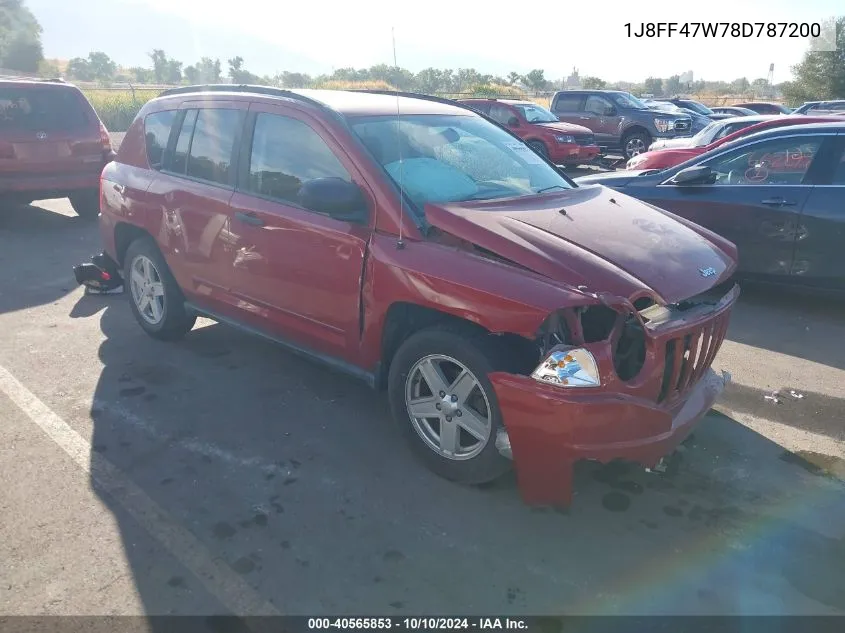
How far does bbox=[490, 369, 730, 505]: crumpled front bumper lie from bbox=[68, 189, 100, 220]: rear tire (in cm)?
881

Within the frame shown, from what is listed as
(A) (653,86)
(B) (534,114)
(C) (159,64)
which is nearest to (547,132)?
(B) (534,114)

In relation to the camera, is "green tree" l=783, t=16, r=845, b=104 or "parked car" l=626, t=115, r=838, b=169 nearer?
"parked car" l=626, t=115, r=838, b=169

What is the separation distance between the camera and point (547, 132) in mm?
15555

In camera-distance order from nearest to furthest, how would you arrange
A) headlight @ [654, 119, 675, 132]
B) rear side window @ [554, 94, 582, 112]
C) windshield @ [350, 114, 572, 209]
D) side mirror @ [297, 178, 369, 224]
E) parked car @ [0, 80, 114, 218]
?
side mirror @ [297, 178, 369, 224] < windshield @ [350, 114, 572, 209] < parked car @ [0, 80, 114, 218] < headlight @ [654, 119, 675, 132] < rear side window @ [554, 94, 582, 112]

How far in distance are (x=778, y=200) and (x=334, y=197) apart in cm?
426

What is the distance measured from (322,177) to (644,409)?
2094 mm

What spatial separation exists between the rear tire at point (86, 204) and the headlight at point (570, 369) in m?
8.87

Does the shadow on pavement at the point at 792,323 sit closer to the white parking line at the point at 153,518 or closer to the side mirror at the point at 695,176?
the side mirror at the point at 695,176

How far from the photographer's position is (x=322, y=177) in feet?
12.8

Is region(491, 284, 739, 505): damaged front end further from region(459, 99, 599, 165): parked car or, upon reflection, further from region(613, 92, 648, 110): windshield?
region(613, 92, 648, 110): windshield

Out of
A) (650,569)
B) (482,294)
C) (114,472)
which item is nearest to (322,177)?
(482,294)

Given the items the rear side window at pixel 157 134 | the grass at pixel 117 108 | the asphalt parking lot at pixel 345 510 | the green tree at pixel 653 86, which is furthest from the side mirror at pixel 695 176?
the green tree at pixel 653 86

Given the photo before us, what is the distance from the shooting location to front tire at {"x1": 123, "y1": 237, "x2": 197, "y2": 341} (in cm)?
515

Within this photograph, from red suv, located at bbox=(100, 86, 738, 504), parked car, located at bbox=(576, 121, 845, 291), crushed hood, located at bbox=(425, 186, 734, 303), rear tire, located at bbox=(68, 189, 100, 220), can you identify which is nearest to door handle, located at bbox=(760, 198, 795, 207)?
parked car, located at bbox=(576, 121, 845, 291)
